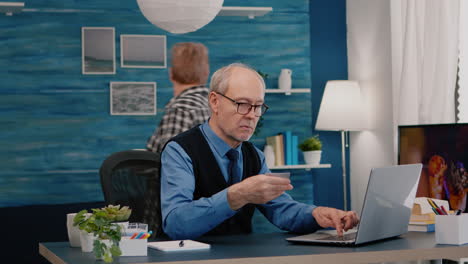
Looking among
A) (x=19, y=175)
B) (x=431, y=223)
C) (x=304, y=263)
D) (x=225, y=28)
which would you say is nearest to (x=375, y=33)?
(x=225, y=28)

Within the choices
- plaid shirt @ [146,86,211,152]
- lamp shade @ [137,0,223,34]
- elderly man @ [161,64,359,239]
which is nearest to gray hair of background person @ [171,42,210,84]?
plaid shirt @ [146,86,211,152]

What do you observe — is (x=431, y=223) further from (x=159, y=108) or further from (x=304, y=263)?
(x=159, y=108)

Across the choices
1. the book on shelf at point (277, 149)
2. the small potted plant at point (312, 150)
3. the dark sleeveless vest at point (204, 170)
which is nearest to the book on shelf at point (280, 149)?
the book on shelf at point (277, 149)

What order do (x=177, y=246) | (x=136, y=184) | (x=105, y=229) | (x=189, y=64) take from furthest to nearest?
(x=189, y=64)
(x=136, y=184)
(x=177, y=246)
(x=105, y=229)

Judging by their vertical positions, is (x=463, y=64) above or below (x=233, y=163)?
above

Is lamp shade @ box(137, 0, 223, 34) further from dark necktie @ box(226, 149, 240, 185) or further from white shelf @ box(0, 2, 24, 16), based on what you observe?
white shelf @ box(0, 2, 24, 16)

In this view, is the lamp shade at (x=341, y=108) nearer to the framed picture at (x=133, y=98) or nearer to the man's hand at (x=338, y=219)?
the framed picture at (x=133, y=98)

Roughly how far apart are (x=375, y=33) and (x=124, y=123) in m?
2.12

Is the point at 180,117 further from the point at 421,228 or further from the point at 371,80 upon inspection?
the point at 371,80

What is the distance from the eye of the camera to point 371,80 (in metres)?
5.76

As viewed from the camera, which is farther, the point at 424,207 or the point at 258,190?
the point at 424,207

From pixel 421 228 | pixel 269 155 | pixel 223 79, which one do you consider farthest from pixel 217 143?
pixel 269 155

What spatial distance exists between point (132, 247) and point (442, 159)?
140 cm

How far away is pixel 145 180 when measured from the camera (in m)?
2.75
